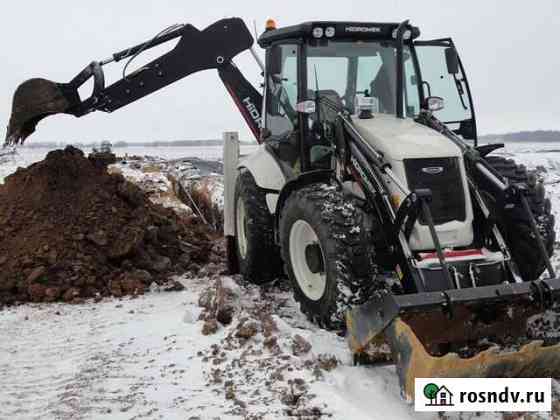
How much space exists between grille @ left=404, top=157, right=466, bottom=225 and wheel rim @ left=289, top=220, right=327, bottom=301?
92 centimetres

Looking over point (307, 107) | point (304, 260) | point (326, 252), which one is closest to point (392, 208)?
point (326, 252)

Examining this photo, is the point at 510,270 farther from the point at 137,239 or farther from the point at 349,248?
the point at 137,239

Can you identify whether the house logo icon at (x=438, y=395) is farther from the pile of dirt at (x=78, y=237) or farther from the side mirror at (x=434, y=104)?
the pile of dirt at (x=78, y=237)

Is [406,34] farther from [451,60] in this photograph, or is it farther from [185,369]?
[185,369]

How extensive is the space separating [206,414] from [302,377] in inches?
26.8

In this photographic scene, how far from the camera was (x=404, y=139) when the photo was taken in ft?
15.3

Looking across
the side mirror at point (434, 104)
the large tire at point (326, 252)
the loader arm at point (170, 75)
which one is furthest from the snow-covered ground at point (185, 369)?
the loader arm at point (170, 75)

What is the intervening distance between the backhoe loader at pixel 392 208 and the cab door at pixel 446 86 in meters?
0.01

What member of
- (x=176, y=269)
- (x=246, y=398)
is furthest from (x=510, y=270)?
(x=176, y=269)

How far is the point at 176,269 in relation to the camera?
722 centimetres

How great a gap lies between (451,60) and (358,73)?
898mm

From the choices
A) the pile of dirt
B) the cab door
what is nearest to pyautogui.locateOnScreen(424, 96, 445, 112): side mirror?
the cab door

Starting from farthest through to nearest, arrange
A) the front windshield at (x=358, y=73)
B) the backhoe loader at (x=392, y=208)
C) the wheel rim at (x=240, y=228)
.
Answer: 1. the wheel rim at (x=240, y=228)
2. the front windshield at (x=358, y=73)
3. the backhoe loader at (x=392, y=208)

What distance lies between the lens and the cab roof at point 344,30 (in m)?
5.26
